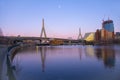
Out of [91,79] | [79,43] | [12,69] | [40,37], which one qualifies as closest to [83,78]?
[91,79]

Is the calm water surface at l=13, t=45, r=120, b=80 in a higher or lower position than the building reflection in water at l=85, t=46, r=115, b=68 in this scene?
higher

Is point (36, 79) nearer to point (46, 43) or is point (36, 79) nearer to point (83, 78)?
point (83, 78)

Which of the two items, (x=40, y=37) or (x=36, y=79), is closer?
(x=36, y=79)

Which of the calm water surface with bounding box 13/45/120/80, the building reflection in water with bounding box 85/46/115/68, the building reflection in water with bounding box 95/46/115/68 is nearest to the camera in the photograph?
the calm water surface with bounding box 13/45/120/80

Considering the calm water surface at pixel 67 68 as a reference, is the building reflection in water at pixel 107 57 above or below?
below

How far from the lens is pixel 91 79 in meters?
14.1

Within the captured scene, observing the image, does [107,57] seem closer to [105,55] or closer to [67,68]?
[105,55]

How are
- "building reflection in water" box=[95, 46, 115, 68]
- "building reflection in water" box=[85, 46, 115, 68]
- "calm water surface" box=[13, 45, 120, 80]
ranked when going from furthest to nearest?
"building reflection in water" box=[85, 46, 115, 68] → "building reflection in water" box=[95, 46, 115, 68] → "calm water surface" box=[13, 45, 120, 80]

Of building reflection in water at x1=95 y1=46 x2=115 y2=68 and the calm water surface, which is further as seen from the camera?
building reflection in water at x1=95 y1=46 x2=115 y2=68

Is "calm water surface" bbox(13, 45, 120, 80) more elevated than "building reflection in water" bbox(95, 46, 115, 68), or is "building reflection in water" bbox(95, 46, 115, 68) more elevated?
"calm water surface" bbox(13, 45, 120, 80)

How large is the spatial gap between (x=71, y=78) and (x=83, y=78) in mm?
829

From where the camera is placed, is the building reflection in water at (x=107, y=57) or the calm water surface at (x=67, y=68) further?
the building reflection in water at (x=107, y=57)

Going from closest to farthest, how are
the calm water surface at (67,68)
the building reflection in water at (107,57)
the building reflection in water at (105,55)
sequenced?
1. the calm water surface at (67,68)
2. the building reflection in water at (107,57)
3. the building reflection in water at (105,55)

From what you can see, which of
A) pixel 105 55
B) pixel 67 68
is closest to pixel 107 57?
pixel 105 55
